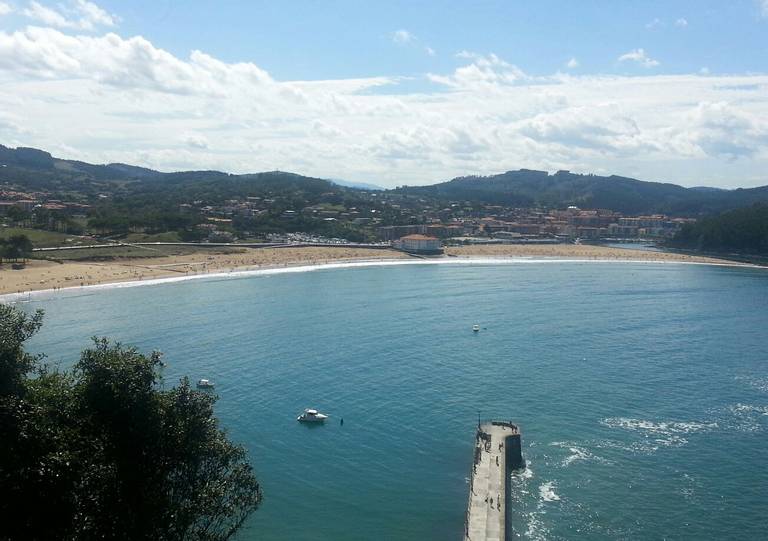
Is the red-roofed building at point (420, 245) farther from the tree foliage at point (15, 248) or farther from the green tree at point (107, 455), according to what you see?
the green tree at point (107, 455)

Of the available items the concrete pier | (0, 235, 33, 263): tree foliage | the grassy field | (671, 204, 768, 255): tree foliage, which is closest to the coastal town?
the grassy field

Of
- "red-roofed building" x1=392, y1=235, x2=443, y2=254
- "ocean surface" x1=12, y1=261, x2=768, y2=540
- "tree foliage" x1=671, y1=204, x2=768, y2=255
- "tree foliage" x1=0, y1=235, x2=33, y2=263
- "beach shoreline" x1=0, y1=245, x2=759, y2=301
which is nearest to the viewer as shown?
"ocean surface" x1=12, y1=261, x2=768, y2=540

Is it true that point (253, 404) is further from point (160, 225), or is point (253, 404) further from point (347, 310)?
point (160, 225)

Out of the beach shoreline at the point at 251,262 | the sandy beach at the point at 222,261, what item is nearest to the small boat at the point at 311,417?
the beach shoreline at the point at 251,262

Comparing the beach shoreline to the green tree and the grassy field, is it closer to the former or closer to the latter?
the grassy field

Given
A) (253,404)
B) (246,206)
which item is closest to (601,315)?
(253,404)
